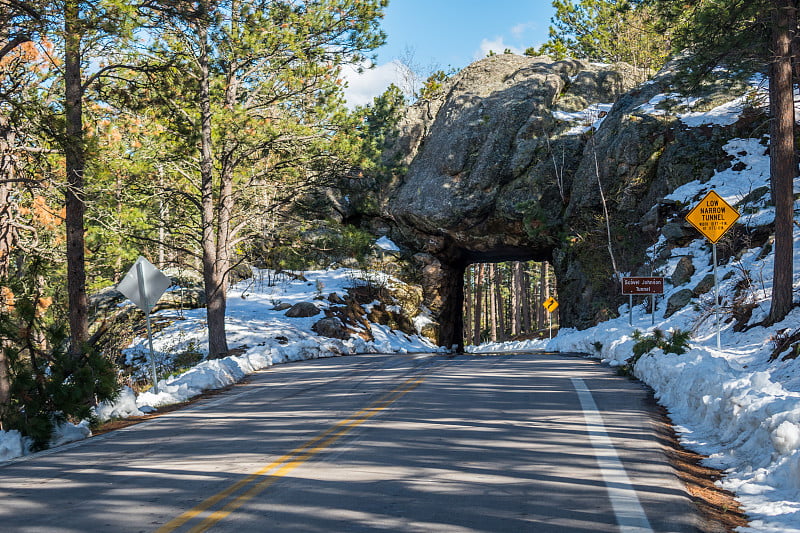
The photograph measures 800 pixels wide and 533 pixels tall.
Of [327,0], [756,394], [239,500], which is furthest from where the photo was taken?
[327,0]

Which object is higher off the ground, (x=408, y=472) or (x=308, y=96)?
(x=308, y=96)

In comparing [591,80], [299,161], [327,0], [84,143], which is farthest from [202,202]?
[591,80]

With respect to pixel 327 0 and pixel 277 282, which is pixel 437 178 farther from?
pixel 327 0

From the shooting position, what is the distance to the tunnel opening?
62906 mm

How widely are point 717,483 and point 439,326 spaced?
111 ft

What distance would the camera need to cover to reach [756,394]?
788cm

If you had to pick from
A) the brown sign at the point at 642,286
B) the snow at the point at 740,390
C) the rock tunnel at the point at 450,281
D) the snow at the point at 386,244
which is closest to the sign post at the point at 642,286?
the brown sign at the point at 642,286

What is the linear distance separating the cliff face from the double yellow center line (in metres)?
21.9

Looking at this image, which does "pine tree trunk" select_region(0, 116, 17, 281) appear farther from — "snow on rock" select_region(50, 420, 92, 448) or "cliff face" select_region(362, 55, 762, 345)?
"cliff face" select_region(362, 55, 762, 345)

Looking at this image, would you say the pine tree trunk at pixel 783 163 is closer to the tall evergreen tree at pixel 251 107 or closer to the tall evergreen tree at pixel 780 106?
the tall evergreen tree at pixel 780 106

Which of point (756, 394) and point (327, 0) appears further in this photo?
point (327, 0)

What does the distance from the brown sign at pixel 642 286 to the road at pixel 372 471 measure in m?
11.0

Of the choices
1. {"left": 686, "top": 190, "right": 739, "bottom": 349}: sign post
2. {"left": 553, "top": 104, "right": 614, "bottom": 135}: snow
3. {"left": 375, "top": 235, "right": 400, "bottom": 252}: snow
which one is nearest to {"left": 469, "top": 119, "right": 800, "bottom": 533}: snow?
{"left": 686, "top": 190, "right": 739, "bottom": 349}: sign post

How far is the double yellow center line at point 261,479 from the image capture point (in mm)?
5379
